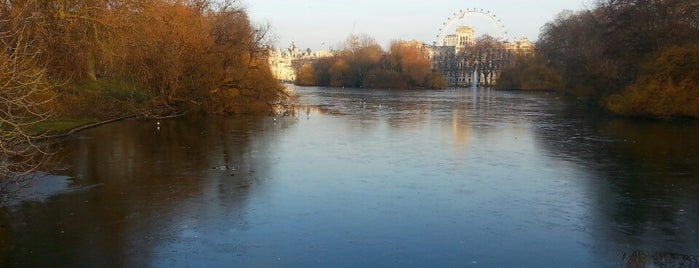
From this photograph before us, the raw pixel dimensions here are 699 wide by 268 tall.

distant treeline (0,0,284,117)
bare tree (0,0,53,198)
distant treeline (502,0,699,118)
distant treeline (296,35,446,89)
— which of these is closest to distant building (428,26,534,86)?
distant treeline (296,35,446,89)

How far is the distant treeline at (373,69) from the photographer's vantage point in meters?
93.4

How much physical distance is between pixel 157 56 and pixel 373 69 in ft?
230

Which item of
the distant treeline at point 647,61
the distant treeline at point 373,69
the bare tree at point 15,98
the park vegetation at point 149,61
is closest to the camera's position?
the bare tree at point 15,98

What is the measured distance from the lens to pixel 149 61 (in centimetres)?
2959

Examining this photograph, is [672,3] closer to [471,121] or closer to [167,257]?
[471,121]

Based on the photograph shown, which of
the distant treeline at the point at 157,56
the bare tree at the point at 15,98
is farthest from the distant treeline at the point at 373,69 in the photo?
the bare tree at the point at 15,98

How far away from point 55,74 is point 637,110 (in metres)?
29.4

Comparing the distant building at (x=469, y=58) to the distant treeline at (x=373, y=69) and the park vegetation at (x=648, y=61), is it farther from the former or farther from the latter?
the park vegetation at (x=648, y=61)

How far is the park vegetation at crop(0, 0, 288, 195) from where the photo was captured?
826 inches

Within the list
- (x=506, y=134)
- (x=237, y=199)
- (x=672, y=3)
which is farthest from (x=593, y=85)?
(x=237, y=199)

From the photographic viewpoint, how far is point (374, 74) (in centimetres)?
9556

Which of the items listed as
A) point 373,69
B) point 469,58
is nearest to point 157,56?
point 373,69

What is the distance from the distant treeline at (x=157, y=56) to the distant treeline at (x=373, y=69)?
55.6m

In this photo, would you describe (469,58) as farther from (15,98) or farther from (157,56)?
(15,98)
